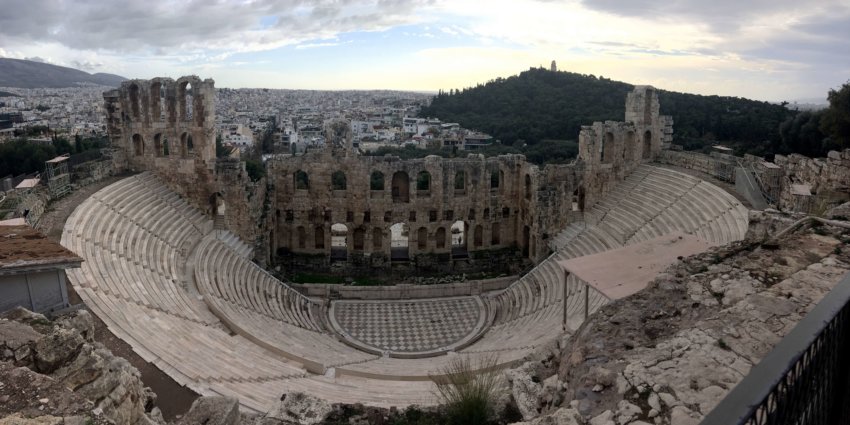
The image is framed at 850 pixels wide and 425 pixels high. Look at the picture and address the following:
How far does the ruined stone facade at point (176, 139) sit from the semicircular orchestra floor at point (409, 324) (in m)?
6.15

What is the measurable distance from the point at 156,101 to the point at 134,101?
975mm

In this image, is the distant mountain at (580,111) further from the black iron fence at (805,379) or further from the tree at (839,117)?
the black iron fence at (805,379)

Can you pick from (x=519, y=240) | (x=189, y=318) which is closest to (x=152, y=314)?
(x=189, y=318)

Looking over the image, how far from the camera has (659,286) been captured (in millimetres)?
9297

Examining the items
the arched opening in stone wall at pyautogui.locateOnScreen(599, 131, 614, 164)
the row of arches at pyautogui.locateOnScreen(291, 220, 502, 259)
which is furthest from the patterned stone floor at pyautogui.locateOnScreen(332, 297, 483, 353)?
the arched opening in stone wall at pyautogui.locateOnScreen(599, 131, 614, 164)

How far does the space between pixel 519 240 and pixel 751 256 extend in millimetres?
20388

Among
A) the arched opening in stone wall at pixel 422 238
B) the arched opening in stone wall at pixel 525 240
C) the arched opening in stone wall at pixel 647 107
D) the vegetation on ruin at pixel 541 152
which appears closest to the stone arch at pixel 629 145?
the arched opening in stone wall at pixel 647 107

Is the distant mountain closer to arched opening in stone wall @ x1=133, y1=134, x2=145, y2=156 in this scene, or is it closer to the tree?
the tree

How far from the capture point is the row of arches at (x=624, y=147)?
28969mm

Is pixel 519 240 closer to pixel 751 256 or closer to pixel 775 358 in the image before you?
pixel 751 256

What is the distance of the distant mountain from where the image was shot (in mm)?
43000

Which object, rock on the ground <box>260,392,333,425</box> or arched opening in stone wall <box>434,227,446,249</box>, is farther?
arched opening in stone wall <box>434,227,446,249</box>

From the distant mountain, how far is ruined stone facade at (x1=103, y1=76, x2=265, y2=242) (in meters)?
31.5

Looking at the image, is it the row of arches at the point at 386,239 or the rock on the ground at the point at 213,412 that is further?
the row of arches at the point at 386,239
